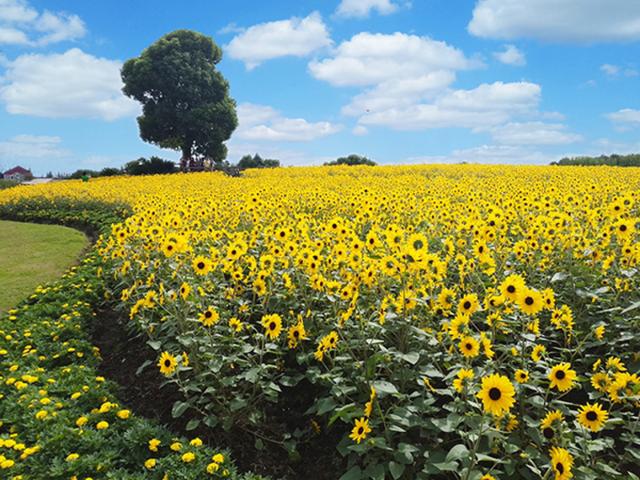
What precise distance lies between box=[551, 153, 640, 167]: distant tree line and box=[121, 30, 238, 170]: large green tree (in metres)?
22.7

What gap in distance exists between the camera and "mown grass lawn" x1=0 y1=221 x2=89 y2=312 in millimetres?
8531

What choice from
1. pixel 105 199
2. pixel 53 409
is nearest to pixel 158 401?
pixel 53 409

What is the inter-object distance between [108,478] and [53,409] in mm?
1182

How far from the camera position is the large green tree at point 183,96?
35375mm

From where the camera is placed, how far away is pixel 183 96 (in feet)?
118

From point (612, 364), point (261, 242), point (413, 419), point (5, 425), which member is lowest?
point (5, 425)

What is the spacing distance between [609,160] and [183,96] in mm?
28114

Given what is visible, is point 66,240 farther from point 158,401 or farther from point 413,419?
point 413,419

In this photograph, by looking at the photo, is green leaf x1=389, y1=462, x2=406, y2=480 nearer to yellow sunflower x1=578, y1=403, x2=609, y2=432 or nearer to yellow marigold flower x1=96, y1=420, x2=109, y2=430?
yellow sunflower x1=578, y1=403, x2=609, y2=432

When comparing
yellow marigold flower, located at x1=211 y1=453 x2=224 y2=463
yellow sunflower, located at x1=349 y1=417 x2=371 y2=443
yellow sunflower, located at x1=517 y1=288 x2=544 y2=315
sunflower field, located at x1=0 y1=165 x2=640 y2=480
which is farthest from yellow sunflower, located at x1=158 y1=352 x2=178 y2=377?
yellow sunflower, located at x1=517 y1=288 x2=544 y2=315

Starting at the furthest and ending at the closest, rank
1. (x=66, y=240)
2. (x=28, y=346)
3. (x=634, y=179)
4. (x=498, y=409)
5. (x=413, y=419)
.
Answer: (x=634, y=179), (x=66, y=240), (x=28, y=346), (x=413, y=419), (x=498, y=409)

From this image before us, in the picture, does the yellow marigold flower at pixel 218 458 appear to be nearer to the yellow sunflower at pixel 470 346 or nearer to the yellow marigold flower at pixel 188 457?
the yellow marigold flower at pixel 188 457

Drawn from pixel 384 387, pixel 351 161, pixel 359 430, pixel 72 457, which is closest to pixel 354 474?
pixel 359 430

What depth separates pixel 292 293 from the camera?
15.4 feet
